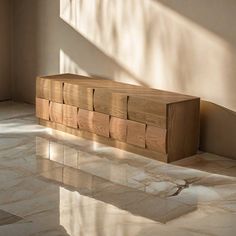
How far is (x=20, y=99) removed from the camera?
245 inches

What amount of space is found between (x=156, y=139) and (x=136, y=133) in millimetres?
192

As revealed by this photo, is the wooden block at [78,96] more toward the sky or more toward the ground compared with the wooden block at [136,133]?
more toward the sky

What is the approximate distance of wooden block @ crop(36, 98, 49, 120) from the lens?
516 cm

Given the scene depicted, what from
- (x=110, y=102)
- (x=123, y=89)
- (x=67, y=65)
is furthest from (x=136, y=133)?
(x=67, y=65)

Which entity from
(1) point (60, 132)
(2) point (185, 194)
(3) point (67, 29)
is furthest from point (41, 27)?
(2) point (185, 194)

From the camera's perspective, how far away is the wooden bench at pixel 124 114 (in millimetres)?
4242

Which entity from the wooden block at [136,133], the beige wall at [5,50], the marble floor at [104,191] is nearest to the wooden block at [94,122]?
the marble floor at [104,191]

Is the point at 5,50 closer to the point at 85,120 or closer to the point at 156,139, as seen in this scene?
the point at 85,120

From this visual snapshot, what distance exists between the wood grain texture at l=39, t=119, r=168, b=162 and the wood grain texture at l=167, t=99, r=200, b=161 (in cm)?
11

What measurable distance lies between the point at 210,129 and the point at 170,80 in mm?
500

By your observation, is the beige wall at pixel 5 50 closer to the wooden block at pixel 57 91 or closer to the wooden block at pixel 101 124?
the wooden block at pixel 57 91

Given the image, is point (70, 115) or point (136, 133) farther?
point (70, 115)

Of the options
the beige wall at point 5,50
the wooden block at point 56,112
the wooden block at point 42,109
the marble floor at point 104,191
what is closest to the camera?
the marble floor at point 104,191

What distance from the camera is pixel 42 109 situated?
5.21m
